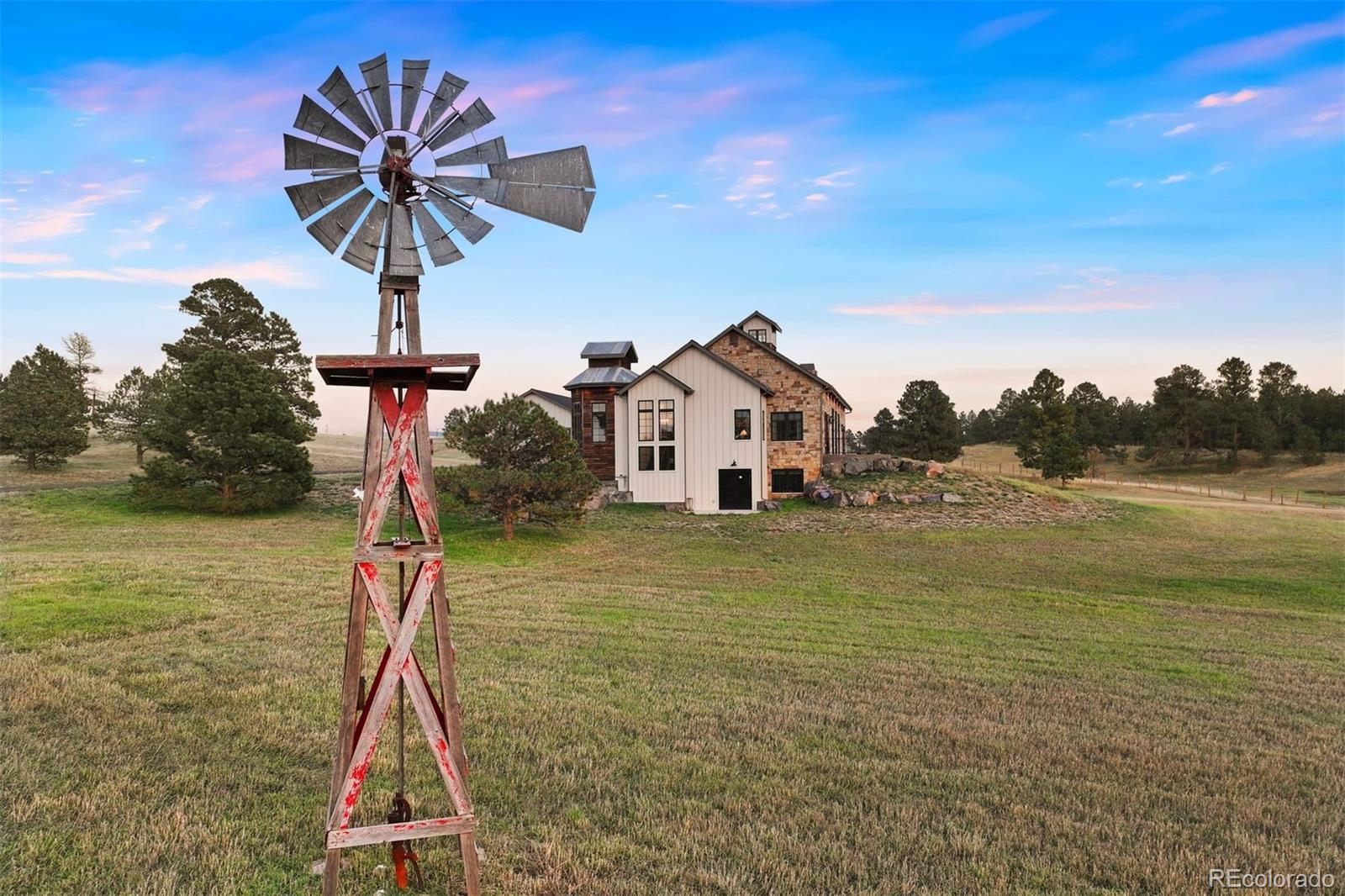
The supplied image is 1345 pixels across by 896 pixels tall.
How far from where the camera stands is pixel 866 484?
33.2 metres

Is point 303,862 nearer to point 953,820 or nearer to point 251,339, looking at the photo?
point 953,820

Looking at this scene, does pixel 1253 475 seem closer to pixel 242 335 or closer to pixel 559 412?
pixel 559 412

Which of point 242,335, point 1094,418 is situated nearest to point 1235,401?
point 1094,418

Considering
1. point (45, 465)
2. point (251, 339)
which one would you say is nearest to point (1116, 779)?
point (251, 339)

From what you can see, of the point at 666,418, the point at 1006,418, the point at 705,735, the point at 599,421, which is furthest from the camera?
the point at 1006,418

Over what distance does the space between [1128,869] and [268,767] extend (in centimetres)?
658

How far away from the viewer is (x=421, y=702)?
16.1ft

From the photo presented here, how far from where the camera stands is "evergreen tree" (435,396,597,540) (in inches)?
893

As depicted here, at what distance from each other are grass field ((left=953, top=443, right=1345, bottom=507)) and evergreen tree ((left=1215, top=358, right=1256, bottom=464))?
233cm

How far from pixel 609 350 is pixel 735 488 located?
31.6 feet

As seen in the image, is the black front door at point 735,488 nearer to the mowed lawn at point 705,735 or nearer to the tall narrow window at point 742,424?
the tall narrow window at point 742,424

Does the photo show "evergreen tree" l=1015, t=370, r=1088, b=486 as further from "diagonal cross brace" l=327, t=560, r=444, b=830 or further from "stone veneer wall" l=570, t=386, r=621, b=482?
"diagonal cross brace" l=327, t=560, r=444, b=830

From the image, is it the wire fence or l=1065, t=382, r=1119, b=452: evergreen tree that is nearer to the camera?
the wire fence

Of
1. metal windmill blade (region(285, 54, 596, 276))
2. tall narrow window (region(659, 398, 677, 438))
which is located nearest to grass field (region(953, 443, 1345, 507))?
tall narrow window (region(659, 398, 677, 438))
